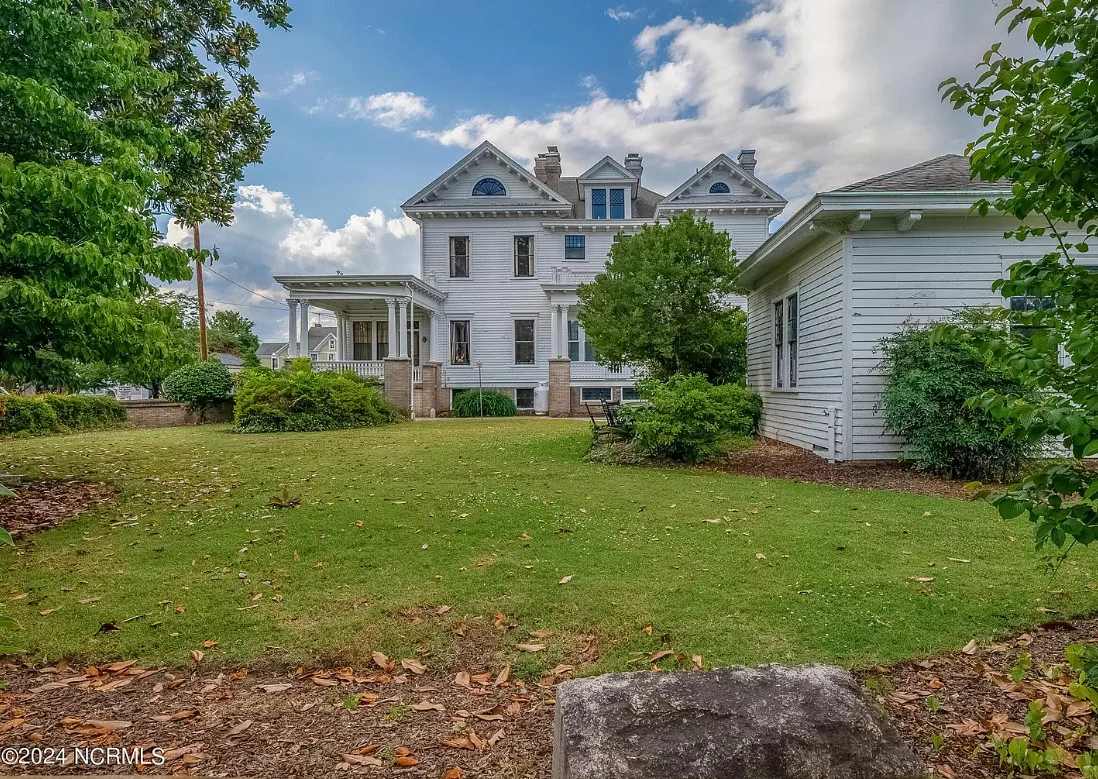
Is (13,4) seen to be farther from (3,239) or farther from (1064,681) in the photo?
(1064,681)

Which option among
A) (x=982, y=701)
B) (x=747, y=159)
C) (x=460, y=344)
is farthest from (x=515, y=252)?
(x=982, y=701)

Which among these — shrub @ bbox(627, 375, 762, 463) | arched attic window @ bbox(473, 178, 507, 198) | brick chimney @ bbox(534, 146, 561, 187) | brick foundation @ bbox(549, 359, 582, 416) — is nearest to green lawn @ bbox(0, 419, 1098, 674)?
shrub @ bbox(627, 375, 762, 463)

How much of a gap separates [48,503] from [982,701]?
795cm

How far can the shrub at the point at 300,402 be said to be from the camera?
1364 cm

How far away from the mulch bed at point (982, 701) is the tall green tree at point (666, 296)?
8.23 meters

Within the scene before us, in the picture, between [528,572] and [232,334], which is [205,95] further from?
[232,334]

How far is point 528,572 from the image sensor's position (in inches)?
157

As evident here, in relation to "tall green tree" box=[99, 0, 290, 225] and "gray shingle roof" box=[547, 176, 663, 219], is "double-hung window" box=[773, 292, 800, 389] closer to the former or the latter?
"tall green tree" box=[99, 0, 290, 225]

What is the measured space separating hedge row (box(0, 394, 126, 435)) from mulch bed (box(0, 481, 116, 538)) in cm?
869

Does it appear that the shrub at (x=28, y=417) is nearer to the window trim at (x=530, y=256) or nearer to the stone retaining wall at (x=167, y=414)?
the stone retaining wall at (x=167, y=414)

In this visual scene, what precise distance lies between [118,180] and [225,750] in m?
5.21

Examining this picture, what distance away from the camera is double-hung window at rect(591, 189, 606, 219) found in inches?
860

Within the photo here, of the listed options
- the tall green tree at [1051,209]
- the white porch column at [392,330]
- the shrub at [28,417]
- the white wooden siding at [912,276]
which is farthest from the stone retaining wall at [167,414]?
the tall green tree at [1051,209]

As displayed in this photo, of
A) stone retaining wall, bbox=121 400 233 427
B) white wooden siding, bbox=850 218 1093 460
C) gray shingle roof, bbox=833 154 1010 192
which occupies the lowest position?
stone retaining wall, bbox=121 400 233 427
